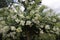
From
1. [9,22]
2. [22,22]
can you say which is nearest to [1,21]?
[9,22]

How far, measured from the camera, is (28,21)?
14211 mm

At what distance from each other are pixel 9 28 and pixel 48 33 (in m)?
2.80

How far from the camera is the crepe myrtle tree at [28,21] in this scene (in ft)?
47.0

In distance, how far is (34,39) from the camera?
1670cm

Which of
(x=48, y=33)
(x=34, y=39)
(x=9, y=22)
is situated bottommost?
(x=34, y=39)

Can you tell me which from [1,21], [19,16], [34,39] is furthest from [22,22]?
[34,39]

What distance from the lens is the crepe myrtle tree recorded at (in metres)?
14.3

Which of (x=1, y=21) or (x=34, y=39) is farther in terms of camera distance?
(x=34, y=39)

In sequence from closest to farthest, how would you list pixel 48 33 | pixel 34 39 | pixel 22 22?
pixel 22 22, pixel 48 33, pixel 34 39

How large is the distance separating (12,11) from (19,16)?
2.17ft

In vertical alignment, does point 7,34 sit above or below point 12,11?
below

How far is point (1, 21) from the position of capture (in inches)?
575

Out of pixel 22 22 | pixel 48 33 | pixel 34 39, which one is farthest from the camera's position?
pixel 34 39

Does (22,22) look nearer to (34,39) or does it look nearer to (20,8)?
(20,8)
